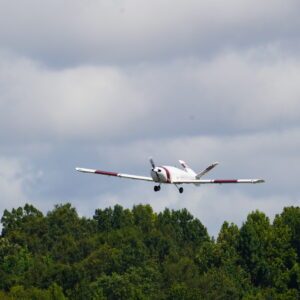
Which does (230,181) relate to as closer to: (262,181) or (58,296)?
(262,181)

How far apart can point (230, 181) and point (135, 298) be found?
247ft

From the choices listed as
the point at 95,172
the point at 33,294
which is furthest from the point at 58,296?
the point at 95,172

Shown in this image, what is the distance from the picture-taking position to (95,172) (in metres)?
132

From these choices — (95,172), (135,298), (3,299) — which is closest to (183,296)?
(135,298)

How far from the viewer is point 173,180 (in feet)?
414

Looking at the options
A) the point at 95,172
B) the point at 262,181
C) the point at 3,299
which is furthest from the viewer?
the point at 3,299

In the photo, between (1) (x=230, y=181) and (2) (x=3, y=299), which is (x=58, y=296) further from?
(1) (x=230, y=181)

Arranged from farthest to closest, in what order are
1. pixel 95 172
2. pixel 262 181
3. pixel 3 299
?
pixel 3 299, pixel 95 172, pixel 262 181

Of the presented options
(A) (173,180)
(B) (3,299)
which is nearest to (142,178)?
(A) (173,180)

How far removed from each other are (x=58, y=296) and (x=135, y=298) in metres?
8.44

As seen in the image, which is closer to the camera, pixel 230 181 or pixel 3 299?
pixel 230 181

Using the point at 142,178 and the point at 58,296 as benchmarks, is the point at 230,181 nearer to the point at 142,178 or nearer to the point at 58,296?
the point at 142,178

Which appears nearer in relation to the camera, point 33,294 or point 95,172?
point 95,172

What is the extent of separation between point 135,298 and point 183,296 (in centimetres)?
614
